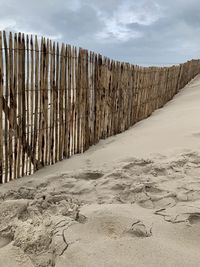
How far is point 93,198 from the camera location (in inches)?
114


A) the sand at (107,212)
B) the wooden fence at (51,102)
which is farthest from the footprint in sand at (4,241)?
the wooden fence at (51,102)

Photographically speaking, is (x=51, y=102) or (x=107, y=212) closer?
(x=107, y=212)

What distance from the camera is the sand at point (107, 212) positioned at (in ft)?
6.66

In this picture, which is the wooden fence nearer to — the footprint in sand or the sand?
the sand

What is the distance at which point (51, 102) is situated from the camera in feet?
12.9

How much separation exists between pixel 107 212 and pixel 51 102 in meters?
1.79

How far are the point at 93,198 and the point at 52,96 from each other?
1460 millimetres

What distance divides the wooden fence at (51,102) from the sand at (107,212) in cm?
25

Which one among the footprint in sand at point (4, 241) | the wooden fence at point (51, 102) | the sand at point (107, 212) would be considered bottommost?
the footprint in sand at point (4, 241)

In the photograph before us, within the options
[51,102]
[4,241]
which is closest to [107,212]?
[4,241]

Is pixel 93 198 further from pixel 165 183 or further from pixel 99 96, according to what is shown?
pixel 99 96

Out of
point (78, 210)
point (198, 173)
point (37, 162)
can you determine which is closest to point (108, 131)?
point (37, 162)

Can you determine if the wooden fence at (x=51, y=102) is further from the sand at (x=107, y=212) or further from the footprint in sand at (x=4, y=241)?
the footprint in sand at (x=4, y=241)

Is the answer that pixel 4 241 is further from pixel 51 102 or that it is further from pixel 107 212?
pixel 51 102
